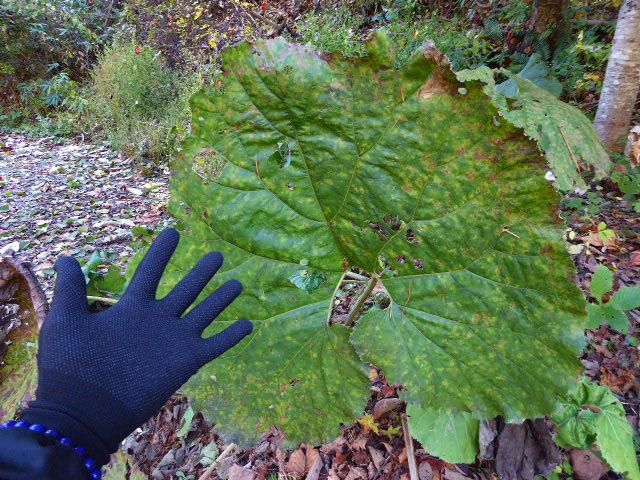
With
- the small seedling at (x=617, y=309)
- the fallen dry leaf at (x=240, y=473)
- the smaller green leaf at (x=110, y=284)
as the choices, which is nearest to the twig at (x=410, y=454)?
the fallen dry leaf at (x=240, y=473)

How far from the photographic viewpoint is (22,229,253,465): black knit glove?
0.97 metres

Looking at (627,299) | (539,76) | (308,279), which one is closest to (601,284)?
(627,299)

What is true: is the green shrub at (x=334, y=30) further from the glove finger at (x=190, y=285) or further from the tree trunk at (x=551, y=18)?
the glove finger at (x=190, y=285)

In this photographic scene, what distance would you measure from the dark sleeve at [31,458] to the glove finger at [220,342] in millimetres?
347

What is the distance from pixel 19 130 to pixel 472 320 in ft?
26.9

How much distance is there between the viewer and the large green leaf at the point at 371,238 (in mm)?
950

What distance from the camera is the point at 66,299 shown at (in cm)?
102

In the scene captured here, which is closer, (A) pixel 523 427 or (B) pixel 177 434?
(A) pixel 523 427

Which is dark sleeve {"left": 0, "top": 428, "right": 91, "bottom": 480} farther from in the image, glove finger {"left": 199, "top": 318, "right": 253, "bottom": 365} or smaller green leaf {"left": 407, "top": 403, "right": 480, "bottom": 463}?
smaller green leaf {"left": 407, "top": 403, "right": 480, "bottom": 463}

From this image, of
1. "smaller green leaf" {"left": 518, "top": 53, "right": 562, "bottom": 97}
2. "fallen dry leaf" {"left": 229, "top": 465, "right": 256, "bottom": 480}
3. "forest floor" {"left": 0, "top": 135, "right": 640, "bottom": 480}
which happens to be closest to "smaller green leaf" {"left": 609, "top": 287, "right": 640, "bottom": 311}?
"forest floor" {"left": 0, "top": 135, "right": 640, "bottom": 480}

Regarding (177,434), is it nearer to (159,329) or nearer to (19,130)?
(159,329)

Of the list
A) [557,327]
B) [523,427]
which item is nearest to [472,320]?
[557,327]

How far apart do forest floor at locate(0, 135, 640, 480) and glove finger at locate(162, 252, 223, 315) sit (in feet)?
1.77

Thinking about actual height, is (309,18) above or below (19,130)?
above
